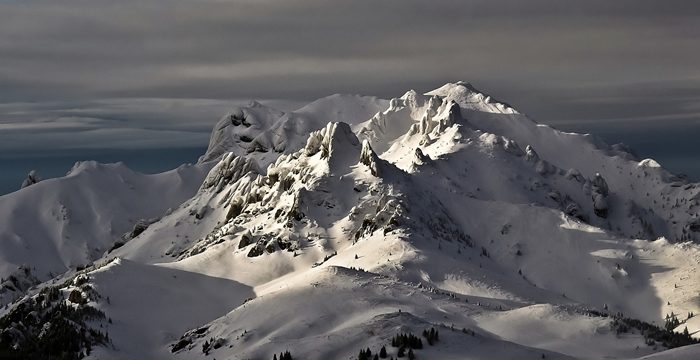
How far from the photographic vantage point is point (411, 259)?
71.6m

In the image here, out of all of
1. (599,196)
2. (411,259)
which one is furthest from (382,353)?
(599,196)

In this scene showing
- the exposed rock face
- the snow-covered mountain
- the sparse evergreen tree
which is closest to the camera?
the sparse evergreen tree

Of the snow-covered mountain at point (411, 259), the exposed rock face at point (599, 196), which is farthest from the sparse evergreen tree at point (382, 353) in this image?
the exposed rock face at point (599, 196)

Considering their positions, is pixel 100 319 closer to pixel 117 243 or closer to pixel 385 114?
pixel 117 243

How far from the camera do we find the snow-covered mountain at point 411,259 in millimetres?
45656

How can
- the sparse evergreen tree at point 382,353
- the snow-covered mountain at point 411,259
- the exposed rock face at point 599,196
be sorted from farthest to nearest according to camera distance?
the exposed rock face at point 599,196
the snow-covered mountain at point 411,259
the sparse evergreen tree at point 382,353

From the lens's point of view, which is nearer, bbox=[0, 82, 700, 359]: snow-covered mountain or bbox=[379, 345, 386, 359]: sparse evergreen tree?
bbox=[379, 345, 386, 359]: sparse evergreen tree

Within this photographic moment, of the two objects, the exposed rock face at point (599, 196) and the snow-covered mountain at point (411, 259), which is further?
the exposed rock face at point (599, 196)

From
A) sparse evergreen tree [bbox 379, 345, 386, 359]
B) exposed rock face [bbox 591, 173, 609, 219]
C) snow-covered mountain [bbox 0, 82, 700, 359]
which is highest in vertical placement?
sparse evergreen tree [bbox 379, 345, 386, 359]

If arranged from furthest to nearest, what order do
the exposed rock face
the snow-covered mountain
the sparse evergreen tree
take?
the exposed rock face, the snow-covered mountain, the sparse evergreen tree

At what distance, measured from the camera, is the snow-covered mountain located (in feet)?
150

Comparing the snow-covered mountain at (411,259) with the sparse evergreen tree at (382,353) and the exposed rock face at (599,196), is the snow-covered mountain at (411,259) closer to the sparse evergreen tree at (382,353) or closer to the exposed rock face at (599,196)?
the exposed rock face at (599,196)

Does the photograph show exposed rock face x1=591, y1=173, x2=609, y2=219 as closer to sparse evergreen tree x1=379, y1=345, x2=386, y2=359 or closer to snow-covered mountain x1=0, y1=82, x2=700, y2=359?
snow-covered mountain x1=0, y1=82, x2=700, y2=359

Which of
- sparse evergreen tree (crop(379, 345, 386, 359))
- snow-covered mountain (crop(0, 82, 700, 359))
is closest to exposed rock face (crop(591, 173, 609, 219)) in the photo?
snow-covered mountain (crop(0, 82, 700, 359))
